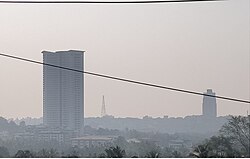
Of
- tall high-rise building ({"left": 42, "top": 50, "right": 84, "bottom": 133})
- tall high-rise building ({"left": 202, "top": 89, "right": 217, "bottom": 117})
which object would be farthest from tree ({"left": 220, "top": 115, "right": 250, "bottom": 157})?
tall high-rise building ({"left": 42, "top": 50, "right": 84, "bottom": 133})

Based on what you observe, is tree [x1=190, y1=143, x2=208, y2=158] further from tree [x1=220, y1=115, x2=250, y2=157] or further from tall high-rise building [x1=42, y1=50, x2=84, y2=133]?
tall high-rise building [x1=42, y1=50, x2=84, y2=133]

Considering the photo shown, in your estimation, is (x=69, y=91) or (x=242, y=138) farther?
(x=69, y=91)

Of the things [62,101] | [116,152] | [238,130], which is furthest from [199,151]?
[62,101]

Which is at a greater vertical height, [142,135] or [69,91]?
[69,91]

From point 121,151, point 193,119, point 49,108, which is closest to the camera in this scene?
point 121,151

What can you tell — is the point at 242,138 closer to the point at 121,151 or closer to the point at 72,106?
the point at 121,151

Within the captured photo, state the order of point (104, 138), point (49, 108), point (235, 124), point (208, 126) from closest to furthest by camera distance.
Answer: point (235, 124), point (208, 126), point (104, 138), point (49, 108)

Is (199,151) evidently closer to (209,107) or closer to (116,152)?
(116,152)

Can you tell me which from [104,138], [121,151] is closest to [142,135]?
[104,138]
